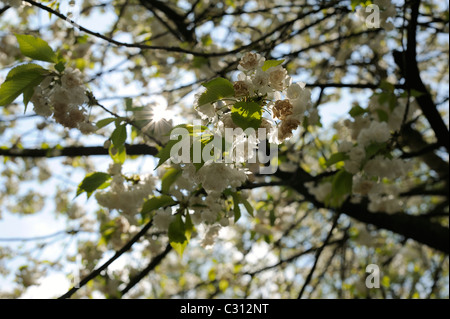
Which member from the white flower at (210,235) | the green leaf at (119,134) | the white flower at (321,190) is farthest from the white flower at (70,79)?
the white flower at (321,190)

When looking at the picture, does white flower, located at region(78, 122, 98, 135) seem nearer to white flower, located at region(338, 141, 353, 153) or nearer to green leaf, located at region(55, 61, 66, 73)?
green leaf, located at region(55, 61, 66, 73)

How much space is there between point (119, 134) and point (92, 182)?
0.27 m

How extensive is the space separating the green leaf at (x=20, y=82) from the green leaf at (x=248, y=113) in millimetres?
836

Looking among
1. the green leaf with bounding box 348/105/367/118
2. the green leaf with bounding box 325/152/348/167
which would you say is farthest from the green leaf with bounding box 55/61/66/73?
the green leaf with bounding box 348/105/367/118

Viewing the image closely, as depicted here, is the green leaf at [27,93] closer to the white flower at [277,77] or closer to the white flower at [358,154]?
the white flower at [277,77]

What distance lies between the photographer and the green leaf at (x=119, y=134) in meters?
1.51

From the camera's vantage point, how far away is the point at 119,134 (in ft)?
4.98

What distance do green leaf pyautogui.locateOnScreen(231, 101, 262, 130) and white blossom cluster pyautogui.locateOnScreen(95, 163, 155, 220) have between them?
2.73 ft

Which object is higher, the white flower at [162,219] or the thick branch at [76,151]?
the thick branch at [76,151]

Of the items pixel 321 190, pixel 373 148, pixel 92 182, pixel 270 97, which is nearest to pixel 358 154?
pixel 373 148

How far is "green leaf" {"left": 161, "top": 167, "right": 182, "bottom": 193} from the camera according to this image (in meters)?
1.50

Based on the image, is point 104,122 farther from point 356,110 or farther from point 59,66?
point 356,110

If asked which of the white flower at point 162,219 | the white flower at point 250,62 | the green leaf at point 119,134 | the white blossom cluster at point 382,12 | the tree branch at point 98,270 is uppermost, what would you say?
the white blossom cluster at point 382,12
